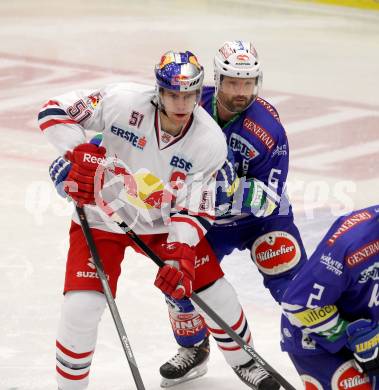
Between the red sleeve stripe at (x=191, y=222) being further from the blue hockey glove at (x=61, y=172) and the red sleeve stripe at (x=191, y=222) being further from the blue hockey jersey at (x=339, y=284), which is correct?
the blue hockey jersey at (x=339, y=284)

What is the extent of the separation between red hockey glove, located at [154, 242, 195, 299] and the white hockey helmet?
70 centimetres

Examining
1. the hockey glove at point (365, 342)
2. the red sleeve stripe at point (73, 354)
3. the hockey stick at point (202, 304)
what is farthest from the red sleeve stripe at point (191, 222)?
the hockey glove at point (365, 342)

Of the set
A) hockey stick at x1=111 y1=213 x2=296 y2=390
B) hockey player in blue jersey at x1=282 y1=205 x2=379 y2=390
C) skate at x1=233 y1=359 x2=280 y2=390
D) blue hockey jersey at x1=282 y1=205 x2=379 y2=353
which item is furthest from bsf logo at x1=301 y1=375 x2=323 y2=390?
skate at x1=233 y1=359 x2=280 y2=390

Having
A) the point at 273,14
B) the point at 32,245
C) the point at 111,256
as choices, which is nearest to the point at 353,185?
the point at 32,245

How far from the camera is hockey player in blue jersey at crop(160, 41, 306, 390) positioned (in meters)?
4.09

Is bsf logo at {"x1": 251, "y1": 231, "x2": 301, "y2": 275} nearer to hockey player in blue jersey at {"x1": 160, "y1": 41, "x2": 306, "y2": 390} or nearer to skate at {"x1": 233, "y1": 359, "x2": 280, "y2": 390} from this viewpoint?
hockey player in blue jersey at {"x1": 160, "y1": 41, "x2": 306, "y2": 390}

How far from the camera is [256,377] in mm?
4105

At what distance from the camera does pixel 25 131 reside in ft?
23.6

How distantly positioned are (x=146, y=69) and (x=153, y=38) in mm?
1327

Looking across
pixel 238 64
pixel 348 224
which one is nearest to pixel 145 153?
pixel 238 64

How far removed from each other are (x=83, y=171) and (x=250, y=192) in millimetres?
664

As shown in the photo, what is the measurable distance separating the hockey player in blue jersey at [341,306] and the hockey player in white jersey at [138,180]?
536 mm

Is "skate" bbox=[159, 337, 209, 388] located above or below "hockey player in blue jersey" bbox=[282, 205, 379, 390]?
below

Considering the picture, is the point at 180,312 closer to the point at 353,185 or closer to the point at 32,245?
the point at 32,245
